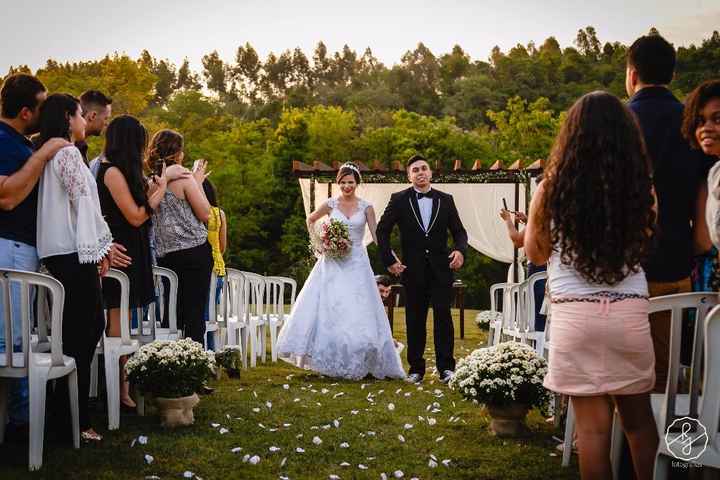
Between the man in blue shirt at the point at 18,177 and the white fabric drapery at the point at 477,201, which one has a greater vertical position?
the man in blue shirt at the point at 18,177

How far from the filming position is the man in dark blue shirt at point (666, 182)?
10.6ft

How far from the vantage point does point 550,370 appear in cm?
275

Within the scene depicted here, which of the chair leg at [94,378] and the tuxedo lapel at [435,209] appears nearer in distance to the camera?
the chair leg at [94,378]

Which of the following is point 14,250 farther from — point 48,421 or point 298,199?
point 298,199

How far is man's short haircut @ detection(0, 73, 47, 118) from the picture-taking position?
4172mm

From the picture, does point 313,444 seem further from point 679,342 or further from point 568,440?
point 679,342

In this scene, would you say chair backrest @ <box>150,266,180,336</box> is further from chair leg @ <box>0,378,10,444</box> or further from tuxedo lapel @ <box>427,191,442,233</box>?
tuxedo lapel @ <box>427,191,442,233</box>

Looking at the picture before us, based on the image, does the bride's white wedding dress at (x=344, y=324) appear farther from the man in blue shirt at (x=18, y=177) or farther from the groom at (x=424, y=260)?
the man in blue shirt at (x=18, y=177)

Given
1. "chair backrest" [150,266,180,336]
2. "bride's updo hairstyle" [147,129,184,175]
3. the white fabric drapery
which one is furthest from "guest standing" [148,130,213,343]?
the white fabric drapery

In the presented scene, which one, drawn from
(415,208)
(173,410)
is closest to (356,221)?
(415,208)

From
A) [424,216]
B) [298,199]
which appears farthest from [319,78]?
[424,216]

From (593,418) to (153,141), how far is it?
171 inches

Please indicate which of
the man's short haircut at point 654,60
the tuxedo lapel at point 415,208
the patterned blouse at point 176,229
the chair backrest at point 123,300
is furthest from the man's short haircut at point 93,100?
the man's short haircut at point 654,60

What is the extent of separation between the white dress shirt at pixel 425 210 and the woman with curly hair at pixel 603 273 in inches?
183
